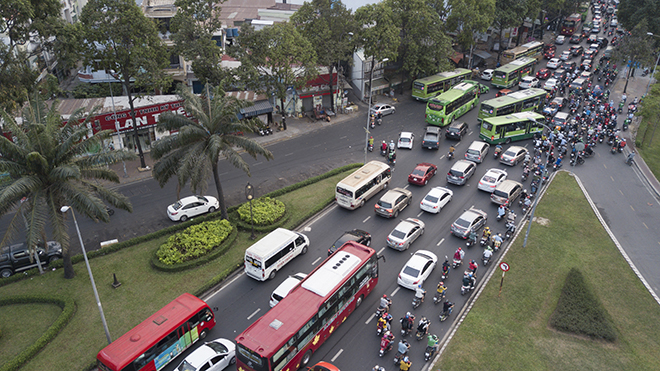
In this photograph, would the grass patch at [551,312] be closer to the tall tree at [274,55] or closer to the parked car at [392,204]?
the parked car at [392,204]

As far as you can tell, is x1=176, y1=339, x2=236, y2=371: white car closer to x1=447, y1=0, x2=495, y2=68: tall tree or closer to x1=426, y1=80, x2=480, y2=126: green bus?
x1=426, y1=80, x2=480, y2=126: green bus

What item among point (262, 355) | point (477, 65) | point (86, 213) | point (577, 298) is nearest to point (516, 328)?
point (577, 298)

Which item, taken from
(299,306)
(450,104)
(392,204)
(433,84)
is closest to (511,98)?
(450,104)

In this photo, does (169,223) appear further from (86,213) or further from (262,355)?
(262,355)

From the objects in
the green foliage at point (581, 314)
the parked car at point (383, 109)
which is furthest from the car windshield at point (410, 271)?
the parked car at point (383, 109)

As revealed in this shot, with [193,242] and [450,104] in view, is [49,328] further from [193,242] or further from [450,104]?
[450,104]
